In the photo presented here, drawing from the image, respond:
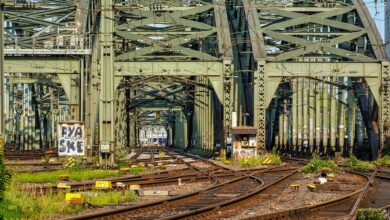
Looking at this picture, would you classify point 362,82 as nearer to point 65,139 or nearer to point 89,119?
point 89,119

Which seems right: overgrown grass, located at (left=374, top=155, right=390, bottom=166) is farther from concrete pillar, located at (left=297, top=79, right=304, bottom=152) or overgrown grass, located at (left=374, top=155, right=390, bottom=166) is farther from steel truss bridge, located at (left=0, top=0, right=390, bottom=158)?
concrete pillar, located at (left=297, top=79, right=304, bottom=152)

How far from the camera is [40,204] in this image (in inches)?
599

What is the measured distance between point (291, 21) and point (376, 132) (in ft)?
26.7

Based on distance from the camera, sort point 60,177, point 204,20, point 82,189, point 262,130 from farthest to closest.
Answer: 1. point 204,20
2. point 262,130
3. point 60,177
4. point 82,189

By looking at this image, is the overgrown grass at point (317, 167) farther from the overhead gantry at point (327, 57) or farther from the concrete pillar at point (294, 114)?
the concrete pillar at point (294, 114)

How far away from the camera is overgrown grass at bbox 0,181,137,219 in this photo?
13.9 metres

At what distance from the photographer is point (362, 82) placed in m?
45.4

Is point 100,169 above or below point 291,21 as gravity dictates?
below

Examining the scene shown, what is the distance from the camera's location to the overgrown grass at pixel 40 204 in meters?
13.9

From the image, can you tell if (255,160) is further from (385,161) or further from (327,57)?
(327,57)

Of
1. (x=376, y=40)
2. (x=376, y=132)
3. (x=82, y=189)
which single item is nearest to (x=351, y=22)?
(x=376, y=40)

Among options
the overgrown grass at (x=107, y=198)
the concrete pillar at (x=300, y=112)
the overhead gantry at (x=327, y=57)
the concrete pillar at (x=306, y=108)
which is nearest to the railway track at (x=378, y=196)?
the overgrown grass at (x=107, y=198)

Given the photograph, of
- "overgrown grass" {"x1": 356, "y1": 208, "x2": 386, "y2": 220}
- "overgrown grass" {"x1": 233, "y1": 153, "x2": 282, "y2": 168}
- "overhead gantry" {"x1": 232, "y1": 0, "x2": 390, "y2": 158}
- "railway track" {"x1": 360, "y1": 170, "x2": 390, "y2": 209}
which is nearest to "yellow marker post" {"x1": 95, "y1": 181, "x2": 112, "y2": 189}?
"railway track" {"x1": 360, "y1": 170, "x2": 390, "y2": 209}

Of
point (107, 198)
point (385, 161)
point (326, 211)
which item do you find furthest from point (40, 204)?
point (385, 161)
